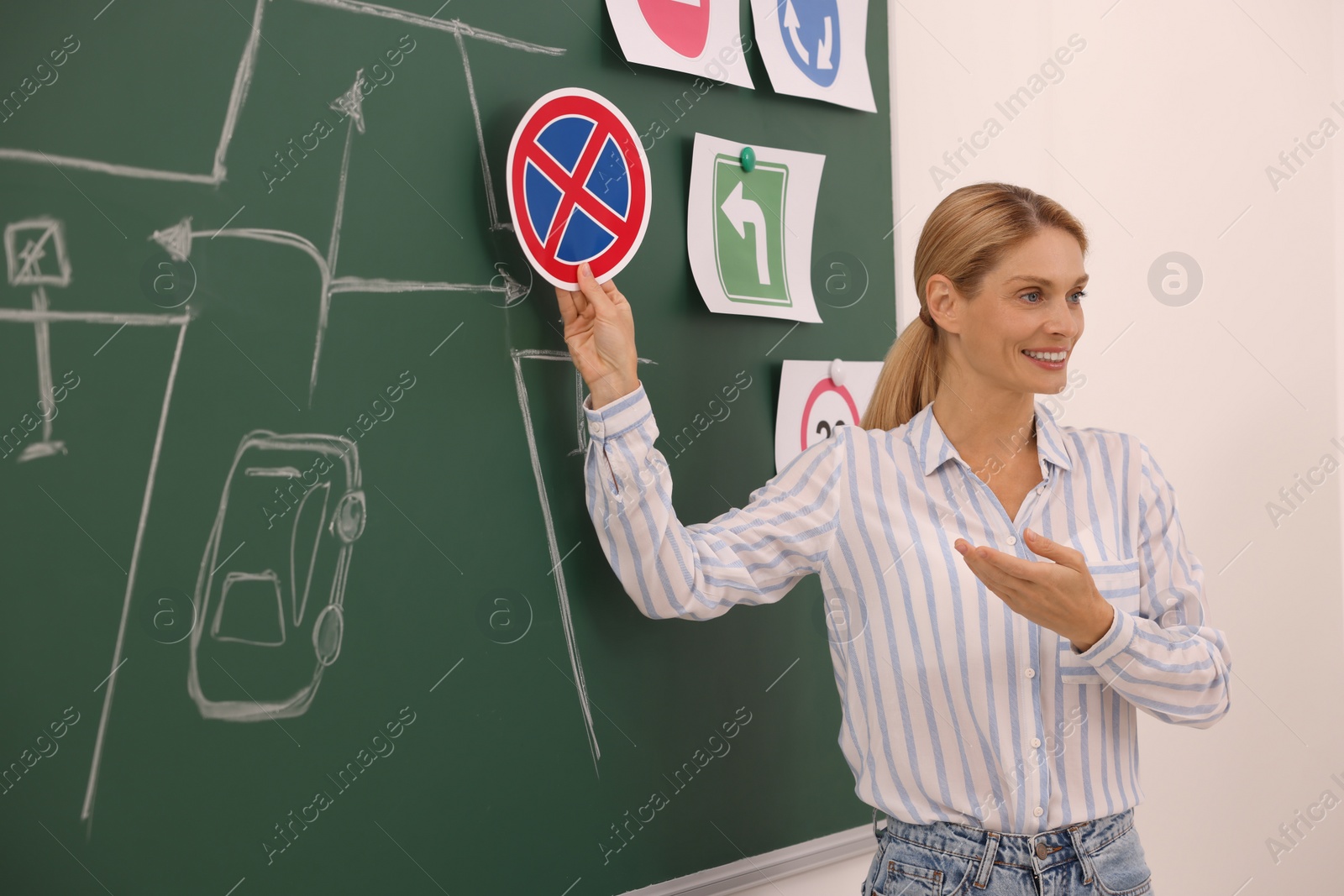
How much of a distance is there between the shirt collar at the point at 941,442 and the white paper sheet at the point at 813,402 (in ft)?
0.67

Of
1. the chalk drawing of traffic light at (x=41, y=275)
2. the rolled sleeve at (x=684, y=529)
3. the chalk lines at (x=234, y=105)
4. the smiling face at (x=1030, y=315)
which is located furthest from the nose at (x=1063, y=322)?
the chalk drawing of traffic light at (x=41, y=275)

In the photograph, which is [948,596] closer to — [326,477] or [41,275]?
[326,477]

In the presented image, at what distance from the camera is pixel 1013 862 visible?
116cm

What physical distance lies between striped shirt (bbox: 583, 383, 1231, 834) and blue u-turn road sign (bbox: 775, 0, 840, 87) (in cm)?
62

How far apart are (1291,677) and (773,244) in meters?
1.67

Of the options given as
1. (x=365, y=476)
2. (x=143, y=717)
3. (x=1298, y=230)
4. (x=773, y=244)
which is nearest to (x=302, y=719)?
(x=143, y=717)

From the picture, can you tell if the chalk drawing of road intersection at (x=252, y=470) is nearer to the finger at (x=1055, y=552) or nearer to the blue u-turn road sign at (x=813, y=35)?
the blue u-turn road sign at (x=813, y=35)

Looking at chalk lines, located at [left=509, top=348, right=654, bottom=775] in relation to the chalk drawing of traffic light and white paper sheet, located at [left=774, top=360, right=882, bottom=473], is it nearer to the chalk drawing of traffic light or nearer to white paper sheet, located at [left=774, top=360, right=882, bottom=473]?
white paper sheet, located at [left=774, top=360, right=882, bottom=473]

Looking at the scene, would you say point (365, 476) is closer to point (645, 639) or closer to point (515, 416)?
point (515, 416)

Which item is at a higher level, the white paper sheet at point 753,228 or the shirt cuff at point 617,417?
→ the white paper sheet at point 753,228

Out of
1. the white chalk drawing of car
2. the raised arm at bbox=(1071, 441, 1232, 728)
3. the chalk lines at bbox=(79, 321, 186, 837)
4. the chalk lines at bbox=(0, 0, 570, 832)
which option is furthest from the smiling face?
the chalk lines at bbox=(79, 321, 186, 837)

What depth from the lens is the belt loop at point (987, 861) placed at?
1154mm

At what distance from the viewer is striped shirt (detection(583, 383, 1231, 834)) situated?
1.18m

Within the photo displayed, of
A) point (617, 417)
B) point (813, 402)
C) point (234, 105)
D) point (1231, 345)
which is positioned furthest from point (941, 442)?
point (1231, 345)
